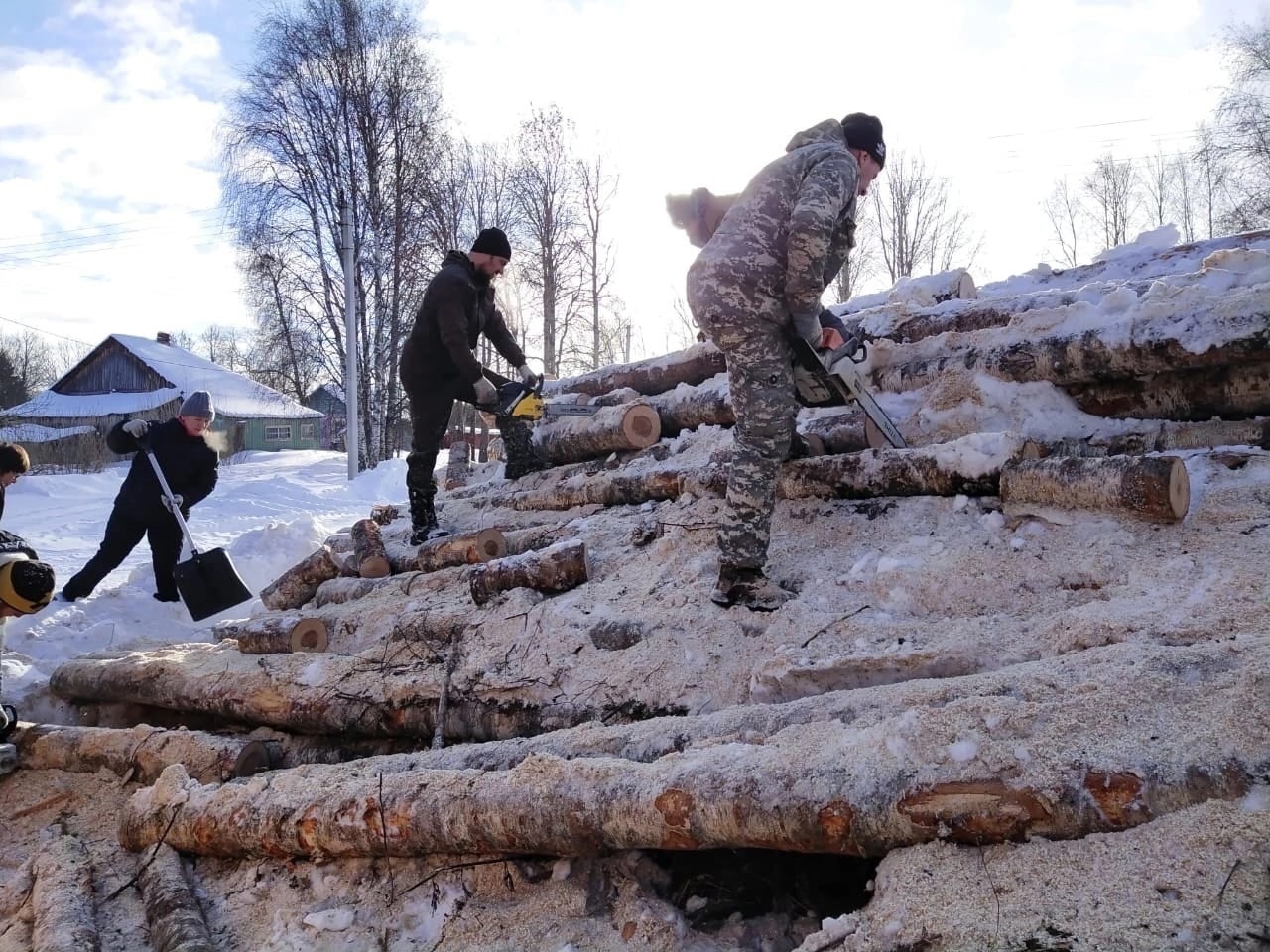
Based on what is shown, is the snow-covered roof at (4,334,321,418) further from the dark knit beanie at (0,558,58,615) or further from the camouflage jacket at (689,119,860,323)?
the camouflage jacket at (689,119,860,323)

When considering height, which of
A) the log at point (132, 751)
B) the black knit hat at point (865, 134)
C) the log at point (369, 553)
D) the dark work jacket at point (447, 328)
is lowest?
the log at point (132, 751)

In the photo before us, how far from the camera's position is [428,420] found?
556cm

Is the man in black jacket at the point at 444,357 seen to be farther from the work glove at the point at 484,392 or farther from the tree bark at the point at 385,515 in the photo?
Result: the tree bark at the point at 385,515

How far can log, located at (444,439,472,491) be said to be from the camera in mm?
8727

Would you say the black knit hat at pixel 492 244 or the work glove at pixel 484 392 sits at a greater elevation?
the black knit hat at pixel 492 244

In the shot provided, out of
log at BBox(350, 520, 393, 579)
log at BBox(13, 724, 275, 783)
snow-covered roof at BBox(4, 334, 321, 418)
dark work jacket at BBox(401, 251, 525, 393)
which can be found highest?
snow-covered roof at BBox(4, 334, 321, 418)

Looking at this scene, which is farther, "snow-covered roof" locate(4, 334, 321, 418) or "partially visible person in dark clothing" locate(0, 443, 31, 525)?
"snow-covered roof" locate(4, 334, 321, 418)

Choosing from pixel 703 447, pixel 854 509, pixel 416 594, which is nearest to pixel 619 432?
pixel 703 447

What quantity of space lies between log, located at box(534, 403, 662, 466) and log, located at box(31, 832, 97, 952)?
153 inches

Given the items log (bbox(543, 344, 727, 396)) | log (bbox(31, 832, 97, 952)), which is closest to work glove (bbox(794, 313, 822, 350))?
log (bbox(543, 344, 727, 396))

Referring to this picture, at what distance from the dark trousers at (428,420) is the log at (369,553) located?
420 mm

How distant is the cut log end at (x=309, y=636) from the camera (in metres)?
4.46

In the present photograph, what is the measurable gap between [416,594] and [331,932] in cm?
254

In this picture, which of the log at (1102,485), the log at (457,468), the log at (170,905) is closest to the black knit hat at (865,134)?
the log at (1102,485)
